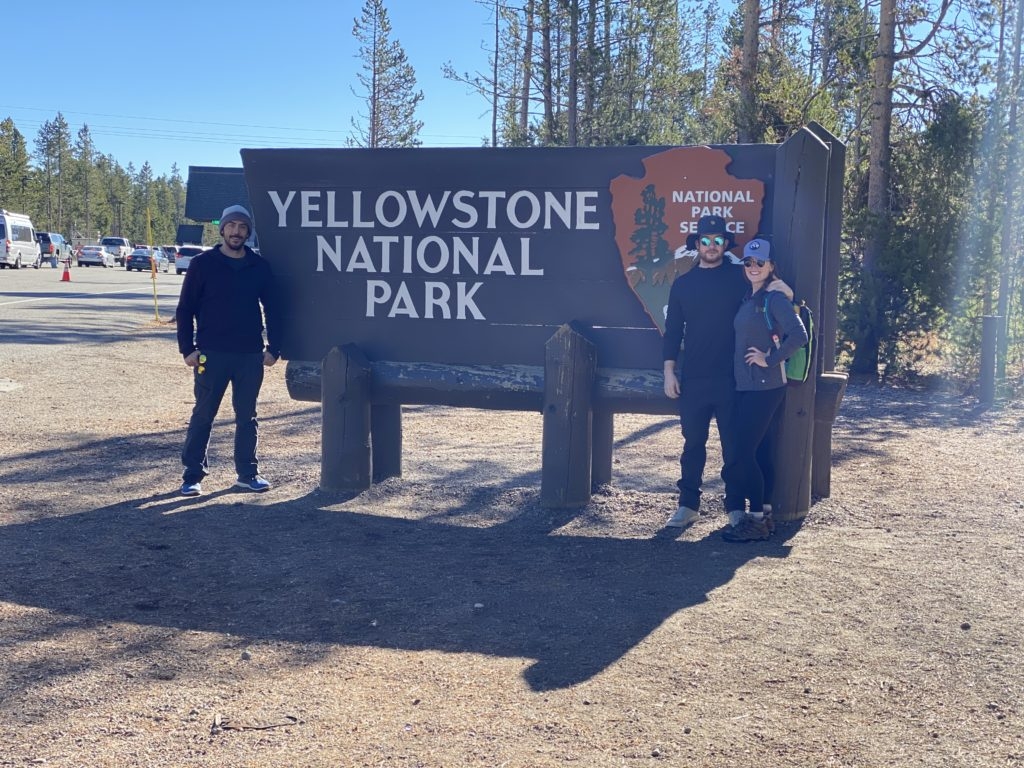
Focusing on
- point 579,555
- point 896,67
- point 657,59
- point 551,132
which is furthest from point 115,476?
point 657,59

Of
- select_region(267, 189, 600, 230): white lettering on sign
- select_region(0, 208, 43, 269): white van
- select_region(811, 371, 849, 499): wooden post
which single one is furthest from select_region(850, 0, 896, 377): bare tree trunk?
select_region(0, 208, 43, 269): white van

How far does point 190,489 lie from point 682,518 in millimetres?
3224

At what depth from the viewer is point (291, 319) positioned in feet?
25.4

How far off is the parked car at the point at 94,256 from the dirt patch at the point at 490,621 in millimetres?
62523

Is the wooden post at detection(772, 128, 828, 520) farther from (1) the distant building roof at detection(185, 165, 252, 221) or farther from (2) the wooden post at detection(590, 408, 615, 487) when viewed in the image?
(1) the distant building roof at detection(185, 165, 252, 221)

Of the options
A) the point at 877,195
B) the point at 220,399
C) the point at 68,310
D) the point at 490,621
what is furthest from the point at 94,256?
the point at 490,621

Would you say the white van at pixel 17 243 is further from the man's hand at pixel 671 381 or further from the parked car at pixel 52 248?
the man's hand at pixel 671 381

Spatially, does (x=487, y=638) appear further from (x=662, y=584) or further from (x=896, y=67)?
(x=896, y=67)

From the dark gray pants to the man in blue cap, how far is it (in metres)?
2.78

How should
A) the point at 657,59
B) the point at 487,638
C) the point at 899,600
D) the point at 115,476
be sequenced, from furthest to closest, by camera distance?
1. the point at 657,59
2. the point at 115,476
3. the point at 899,600
4. the point at 487,638

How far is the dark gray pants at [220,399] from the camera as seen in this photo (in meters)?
7.34

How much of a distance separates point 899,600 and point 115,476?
539 cm

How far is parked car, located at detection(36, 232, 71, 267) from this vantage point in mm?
59978

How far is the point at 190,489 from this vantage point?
7.39m
